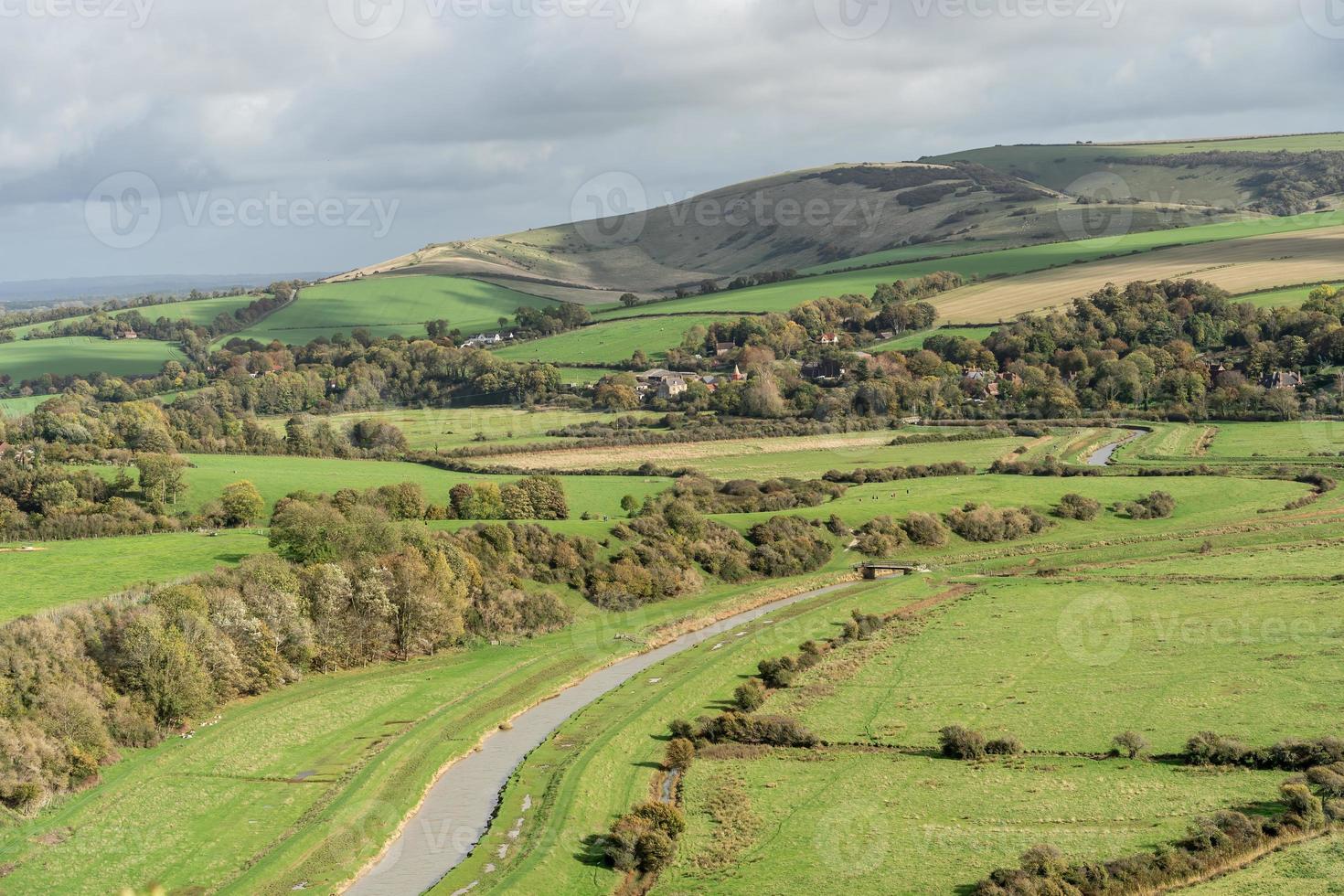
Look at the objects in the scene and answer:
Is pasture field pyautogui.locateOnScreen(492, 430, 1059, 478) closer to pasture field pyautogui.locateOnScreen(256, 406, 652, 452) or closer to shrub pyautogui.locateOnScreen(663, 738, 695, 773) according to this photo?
pasture field pyautogui.locateOnScreen(256, 406, 652, 452)

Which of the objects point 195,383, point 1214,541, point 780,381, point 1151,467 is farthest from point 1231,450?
point 195,383

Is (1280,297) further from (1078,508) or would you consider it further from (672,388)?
(1078,508)

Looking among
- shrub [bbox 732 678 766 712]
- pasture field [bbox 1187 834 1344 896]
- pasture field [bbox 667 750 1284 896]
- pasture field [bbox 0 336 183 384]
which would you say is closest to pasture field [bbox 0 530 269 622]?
shrub [bbox 732 678 766 712]

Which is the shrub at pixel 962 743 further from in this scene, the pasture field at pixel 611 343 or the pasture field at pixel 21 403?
the pasture field at pixel 611 343

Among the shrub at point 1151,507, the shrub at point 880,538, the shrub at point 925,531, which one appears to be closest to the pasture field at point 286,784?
the shrub at point 880,538

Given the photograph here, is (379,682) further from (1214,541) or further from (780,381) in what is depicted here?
(780,381)

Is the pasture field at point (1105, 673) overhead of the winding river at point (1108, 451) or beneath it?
beneath
